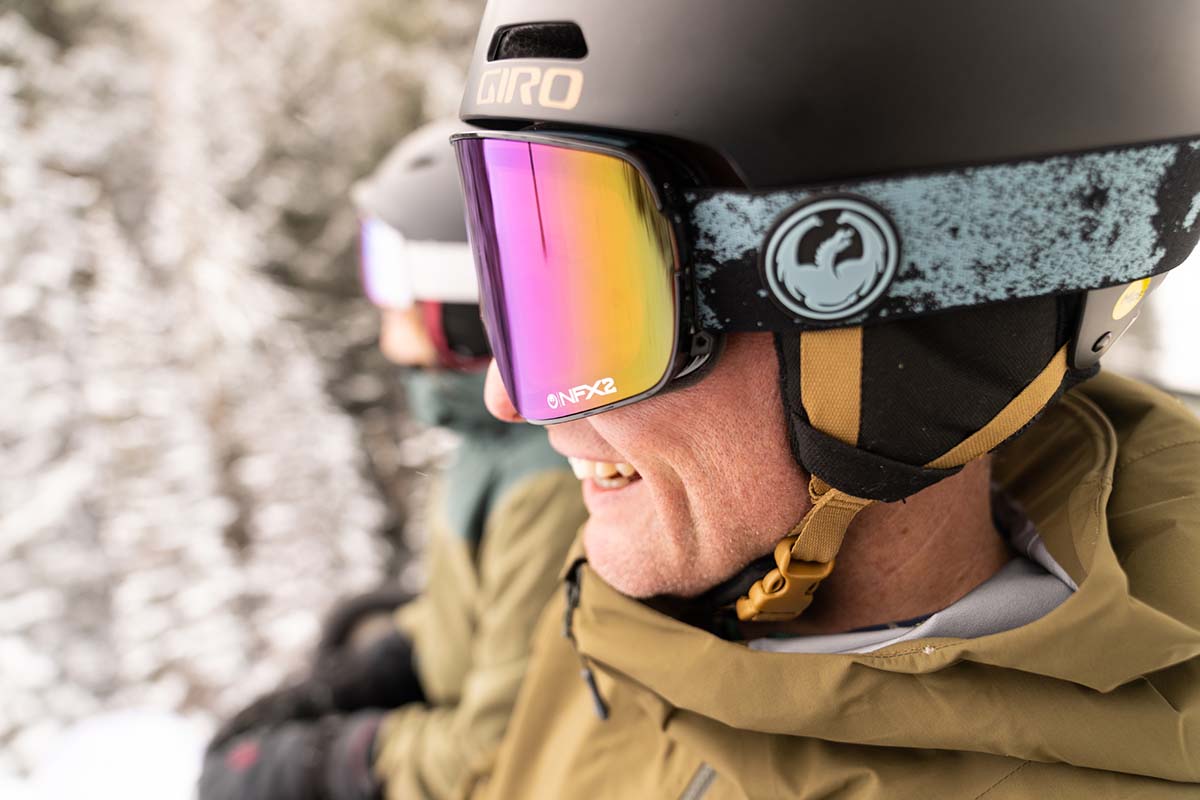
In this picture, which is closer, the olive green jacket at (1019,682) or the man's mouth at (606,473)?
the olive green jacket at (1019,682)

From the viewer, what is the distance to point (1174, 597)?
1188 millimetres

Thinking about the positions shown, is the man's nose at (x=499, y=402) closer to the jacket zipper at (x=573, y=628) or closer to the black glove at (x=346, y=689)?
the jacket zipper at (x=573, y=628)

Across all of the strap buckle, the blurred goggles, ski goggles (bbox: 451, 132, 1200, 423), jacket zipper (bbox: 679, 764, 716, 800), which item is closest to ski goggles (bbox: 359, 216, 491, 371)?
the blurred goggles

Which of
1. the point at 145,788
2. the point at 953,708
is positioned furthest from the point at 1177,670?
the point at 145,788

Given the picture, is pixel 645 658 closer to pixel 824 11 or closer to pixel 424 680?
pixel 824 11

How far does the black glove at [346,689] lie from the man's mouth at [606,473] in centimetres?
263

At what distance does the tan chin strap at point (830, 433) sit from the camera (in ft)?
3.90

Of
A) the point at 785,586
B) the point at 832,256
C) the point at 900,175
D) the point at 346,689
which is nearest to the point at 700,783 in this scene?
the point at 785,586

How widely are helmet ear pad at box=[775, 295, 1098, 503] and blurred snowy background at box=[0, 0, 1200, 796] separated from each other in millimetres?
3123

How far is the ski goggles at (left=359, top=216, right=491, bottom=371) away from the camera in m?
3.06

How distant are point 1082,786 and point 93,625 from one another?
521 cm

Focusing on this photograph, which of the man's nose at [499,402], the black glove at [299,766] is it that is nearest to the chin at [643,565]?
the man's nose at [499,402]

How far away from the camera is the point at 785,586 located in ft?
4.45

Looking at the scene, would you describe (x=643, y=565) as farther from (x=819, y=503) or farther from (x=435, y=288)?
(x=435, y=288)
